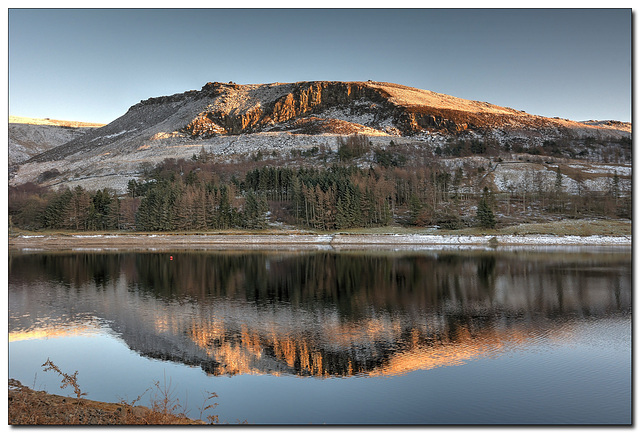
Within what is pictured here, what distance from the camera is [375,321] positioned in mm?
21000

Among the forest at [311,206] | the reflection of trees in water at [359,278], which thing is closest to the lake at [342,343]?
the reflection of trees in water at [359,278]

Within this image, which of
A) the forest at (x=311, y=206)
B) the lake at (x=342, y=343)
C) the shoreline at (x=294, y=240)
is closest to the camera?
the lake at (x=342, y=343)

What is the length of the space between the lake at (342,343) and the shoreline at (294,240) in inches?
1188

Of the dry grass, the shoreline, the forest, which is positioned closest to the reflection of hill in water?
the dry grass

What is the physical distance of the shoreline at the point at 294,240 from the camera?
64875mm

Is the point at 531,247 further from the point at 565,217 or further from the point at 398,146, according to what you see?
the point at 398,146

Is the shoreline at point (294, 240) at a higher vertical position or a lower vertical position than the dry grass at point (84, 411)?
lower

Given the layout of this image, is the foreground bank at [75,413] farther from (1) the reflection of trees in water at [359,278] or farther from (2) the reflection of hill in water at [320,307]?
(1) the reflection of trees in water at [359,278]

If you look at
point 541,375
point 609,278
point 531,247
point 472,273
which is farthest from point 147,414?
point 531,247

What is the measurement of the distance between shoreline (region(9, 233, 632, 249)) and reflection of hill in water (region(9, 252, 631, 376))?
2132cm

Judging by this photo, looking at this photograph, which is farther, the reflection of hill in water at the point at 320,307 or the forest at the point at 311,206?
the forest at the point at 311,206

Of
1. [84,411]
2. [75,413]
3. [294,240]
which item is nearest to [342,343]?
[84,411]

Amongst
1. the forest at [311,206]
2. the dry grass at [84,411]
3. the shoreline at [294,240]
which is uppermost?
the forest at [311,206]

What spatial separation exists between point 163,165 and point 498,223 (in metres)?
105
